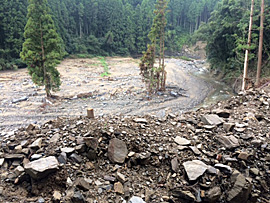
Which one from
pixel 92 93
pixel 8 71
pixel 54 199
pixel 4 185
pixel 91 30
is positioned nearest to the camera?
pixel 54 199

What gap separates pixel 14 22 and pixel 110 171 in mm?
Result: 38784

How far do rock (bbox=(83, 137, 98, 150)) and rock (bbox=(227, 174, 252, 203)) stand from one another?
3099 millimetres

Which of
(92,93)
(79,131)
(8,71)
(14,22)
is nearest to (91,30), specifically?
(14,22)

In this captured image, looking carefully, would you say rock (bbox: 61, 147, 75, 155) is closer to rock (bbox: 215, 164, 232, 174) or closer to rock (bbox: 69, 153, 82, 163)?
rock (bbox: 69, 153, 82, 163)

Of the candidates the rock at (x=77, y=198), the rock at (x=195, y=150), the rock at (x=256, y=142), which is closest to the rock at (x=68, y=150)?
the rock at (x=77, y=198)

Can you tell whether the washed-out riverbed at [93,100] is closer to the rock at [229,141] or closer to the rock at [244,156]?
the rock at [229,141]

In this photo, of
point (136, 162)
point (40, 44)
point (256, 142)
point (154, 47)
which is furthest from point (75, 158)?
point (154, 47)

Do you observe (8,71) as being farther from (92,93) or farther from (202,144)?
(202,144)

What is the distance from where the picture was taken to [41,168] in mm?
3961

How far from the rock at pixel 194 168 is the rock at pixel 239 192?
648 millimetres

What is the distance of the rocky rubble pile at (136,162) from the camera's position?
13.0ft

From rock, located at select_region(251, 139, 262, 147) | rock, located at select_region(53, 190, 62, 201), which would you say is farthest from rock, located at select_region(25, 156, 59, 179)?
rock, located at select_region(251, 139, 262, 147)

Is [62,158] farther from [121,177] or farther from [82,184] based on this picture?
[121,177]

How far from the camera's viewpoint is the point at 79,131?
540 cm
